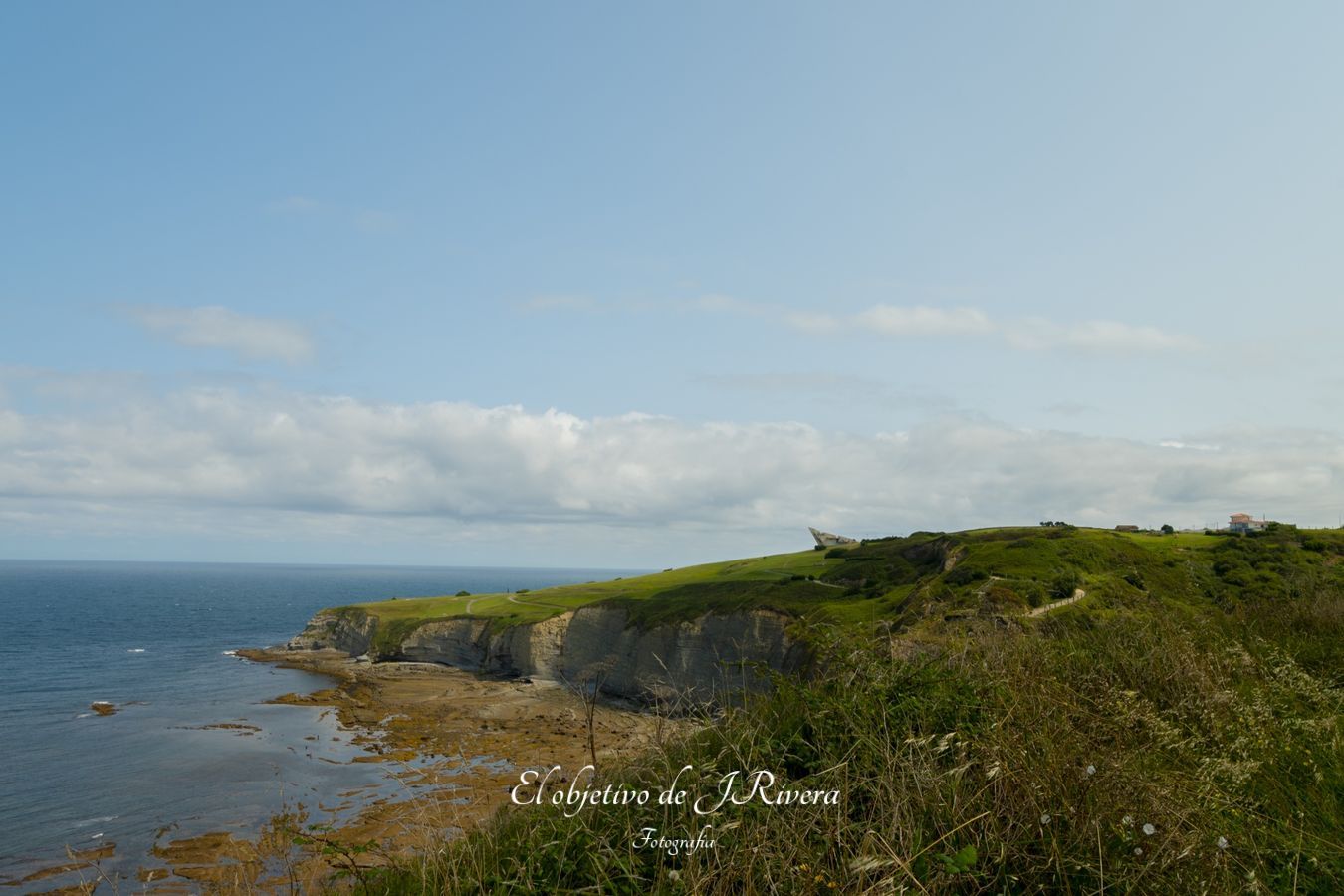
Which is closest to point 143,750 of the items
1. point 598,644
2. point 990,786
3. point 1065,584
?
point 598,644

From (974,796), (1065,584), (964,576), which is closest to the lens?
(974,796)

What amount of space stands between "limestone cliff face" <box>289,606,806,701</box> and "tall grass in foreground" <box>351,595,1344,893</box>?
1407 inches

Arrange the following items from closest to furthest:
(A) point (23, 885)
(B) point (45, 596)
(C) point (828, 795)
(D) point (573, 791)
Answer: (C) point (828, 795)
(D) point (573, 791)
(A) point (23, 885)
(B) point (45, 596)

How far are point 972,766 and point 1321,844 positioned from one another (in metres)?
2.28

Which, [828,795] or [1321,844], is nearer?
[1321,844]

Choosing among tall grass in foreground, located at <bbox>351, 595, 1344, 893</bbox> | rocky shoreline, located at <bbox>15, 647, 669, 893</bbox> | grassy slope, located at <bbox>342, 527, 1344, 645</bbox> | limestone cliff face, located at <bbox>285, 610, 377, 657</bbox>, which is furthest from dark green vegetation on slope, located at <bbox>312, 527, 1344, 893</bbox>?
limestone cliff face, located at <bbox>285, 610, 377, 657</bbox>

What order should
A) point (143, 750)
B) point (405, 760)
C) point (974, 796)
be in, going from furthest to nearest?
point (143, 750)
point (405, 760)
point (974, 796)

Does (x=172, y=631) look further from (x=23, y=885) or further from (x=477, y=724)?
(x=23, y=885)

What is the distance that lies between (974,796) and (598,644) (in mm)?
68741

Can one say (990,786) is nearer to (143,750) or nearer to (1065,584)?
(1065,584)

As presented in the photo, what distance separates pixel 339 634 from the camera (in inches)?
3824

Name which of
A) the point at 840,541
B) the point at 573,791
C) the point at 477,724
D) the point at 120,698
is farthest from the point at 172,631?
the point at 573,791

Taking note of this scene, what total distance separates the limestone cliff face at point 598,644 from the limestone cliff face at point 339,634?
0.12m

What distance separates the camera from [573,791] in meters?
6.97
